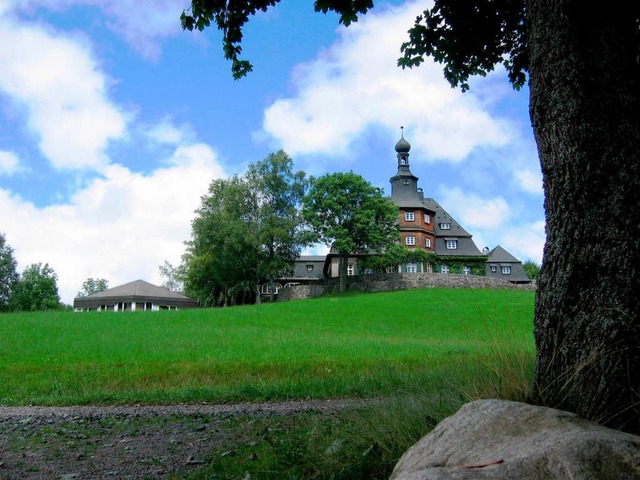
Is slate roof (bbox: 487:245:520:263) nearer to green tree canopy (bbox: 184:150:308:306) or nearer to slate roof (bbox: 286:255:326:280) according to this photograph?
slate roof (bbox: 286:255:326:280)

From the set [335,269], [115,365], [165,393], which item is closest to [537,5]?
[165,393]

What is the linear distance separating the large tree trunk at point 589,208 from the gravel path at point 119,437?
3304mm

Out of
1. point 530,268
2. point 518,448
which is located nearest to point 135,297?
point 530,268

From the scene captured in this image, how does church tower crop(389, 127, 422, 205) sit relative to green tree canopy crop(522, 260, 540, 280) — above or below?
above

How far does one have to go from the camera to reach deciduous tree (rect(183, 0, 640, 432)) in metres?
3.98

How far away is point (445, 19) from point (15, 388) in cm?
A: 1130

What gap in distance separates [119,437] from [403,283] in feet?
185

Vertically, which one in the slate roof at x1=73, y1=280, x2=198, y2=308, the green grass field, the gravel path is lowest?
the gravel path

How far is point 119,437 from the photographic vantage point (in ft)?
21.8

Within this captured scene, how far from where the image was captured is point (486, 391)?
4.50m

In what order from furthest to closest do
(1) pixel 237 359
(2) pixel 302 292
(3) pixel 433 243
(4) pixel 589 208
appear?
(3) pixel 433 243, (2) pixel 302 292, (1) pixel 237 359, (4) pixel 589 208

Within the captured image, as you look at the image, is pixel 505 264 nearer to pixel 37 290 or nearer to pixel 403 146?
pixel 403 146

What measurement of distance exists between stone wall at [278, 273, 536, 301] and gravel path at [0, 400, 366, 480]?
5314 centimetres

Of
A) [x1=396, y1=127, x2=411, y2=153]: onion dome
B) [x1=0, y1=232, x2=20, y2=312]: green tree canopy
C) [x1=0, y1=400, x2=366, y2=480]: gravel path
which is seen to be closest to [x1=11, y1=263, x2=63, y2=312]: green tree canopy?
[x1=0, y1=232, x2=20, y2=312]: green tree canopy
